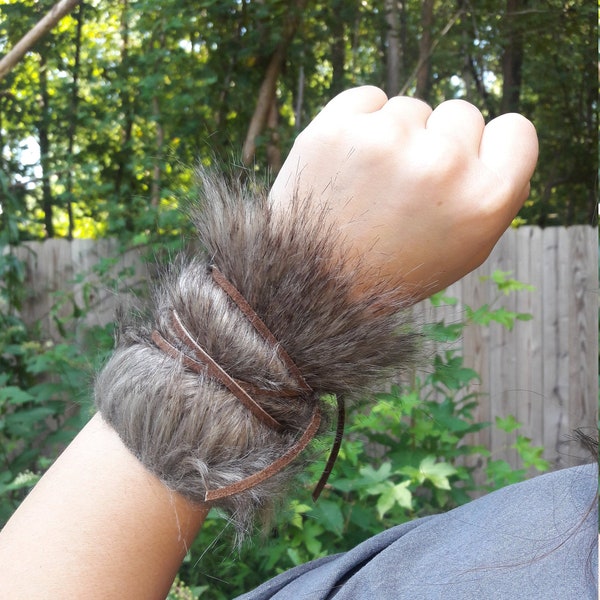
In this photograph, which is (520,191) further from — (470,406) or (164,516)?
(470,406)

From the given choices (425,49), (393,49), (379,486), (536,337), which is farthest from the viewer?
(536,337)

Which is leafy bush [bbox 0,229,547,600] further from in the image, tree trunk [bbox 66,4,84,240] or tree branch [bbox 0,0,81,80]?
tree branch [bbox 0,0,81,80]

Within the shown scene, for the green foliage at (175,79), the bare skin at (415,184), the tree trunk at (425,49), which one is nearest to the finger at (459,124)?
the bare skin at (415,184)

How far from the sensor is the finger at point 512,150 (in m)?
0.51

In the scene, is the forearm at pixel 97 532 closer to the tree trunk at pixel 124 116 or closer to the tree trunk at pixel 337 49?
the tree trunk at pixel 124 116

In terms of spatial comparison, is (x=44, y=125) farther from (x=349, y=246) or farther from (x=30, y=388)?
(x=349, y=246)

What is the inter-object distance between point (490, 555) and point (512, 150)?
0.29 metres

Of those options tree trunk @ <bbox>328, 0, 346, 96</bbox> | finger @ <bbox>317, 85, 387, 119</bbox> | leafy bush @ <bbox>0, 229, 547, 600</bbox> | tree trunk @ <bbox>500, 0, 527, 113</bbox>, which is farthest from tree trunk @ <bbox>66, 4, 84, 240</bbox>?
finger @ <bbox>317, 85, 387, 119</bbox>

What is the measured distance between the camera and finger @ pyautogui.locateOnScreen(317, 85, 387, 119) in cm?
53

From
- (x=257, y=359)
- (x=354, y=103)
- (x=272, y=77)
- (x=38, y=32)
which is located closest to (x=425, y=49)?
(x=272, y=77)

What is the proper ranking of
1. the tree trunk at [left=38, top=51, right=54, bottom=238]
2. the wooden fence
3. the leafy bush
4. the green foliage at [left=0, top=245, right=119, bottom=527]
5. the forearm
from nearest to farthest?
1. the forearm
2. the leafy bush
3. the green foliage at [left=0, top=245, right=119, bottom=527]
4. the tree trunk at [left=38, top=51, right=54, bottom=238]
5. the wooden fence

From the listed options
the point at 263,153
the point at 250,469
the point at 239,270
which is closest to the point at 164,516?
the point at 250,469

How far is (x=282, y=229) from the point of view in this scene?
52cm

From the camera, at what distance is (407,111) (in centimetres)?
54
